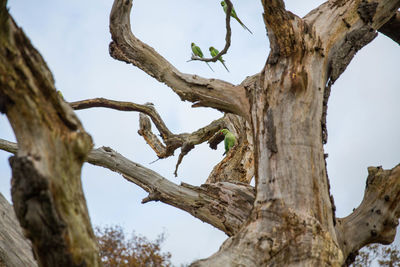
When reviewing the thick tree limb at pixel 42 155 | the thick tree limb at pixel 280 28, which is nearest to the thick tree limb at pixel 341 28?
the thick tree limb at pixel 280 28

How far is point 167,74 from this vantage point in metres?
3.62

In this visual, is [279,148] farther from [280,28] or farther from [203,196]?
[203,196]

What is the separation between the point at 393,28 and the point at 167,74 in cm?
208

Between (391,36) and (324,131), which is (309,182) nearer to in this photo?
(324,131)

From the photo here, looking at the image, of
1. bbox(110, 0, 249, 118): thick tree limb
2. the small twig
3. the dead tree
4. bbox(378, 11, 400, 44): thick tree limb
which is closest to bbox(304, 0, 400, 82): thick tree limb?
the dead tree

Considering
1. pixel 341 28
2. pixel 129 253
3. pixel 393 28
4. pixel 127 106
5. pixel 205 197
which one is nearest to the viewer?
pixel 341 28

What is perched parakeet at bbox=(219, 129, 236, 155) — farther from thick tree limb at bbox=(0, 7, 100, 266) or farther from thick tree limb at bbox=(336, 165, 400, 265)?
thick tree limb at bbox=(0, 7, 100, 266)

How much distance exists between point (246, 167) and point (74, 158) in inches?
139

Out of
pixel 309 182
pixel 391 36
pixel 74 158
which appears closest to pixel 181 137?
pixel 391 36

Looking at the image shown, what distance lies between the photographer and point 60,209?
1.38 m

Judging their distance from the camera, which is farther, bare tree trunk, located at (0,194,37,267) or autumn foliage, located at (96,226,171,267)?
autumn foliage, located at (96,226,171,267)

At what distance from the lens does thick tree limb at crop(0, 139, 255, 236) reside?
3.30 m

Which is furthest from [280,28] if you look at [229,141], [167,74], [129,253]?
[129,253]

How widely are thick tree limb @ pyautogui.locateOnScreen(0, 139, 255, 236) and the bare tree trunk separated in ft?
3.79
